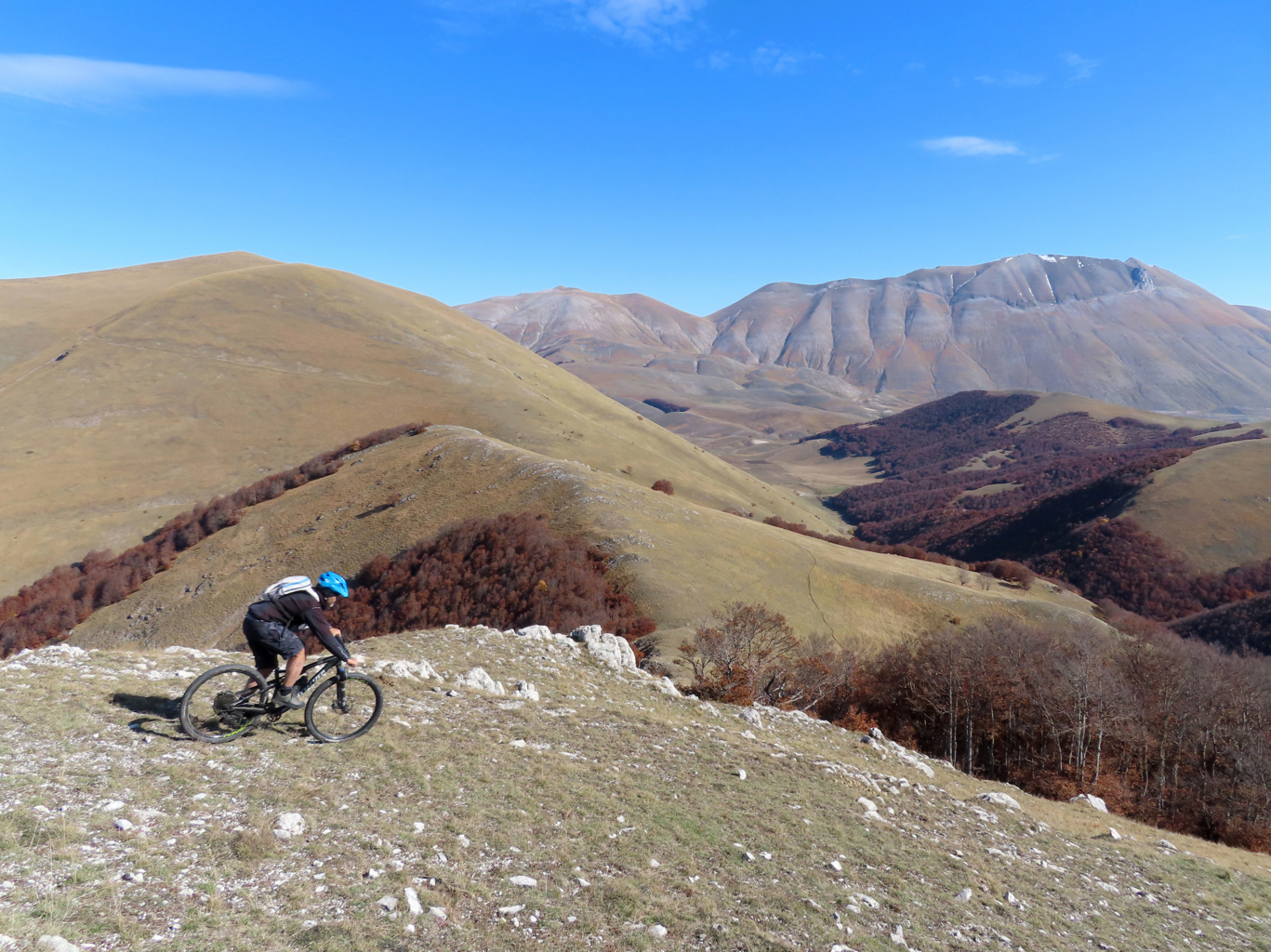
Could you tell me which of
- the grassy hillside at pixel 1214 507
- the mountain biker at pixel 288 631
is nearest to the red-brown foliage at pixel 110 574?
the mountain biker at pixel 288 631

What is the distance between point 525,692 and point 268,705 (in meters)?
7.34

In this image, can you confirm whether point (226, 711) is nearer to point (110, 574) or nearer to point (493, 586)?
point (493, 586)

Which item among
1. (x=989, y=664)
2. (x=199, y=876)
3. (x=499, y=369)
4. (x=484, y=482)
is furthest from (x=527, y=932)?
(x=499, y=369)

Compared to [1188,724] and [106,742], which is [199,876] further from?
[1188,724]

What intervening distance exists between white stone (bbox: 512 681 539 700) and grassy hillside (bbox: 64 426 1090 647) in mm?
26248

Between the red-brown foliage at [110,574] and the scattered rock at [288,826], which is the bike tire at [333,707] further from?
the red-brown foliage at [110,574]

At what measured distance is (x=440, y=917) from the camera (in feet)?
24.3

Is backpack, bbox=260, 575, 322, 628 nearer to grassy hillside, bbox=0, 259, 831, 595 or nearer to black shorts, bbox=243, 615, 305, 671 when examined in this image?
black shorts, bbox=243, 615, 305, 671

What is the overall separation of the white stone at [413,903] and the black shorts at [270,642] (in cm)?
560

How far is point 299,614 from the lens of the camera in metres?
11.5

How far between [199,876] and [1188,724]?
2152 inches

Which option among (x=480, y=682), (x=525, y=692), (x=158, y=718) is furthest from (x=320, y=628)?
(x=525, y=692)

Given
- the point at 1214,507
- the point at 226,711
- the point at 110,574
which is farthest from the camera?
the point at 1214,507

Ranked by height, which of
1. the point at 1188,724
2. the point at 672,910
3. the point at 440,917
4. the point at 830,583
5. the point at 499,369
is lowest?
the point at 1188,724
